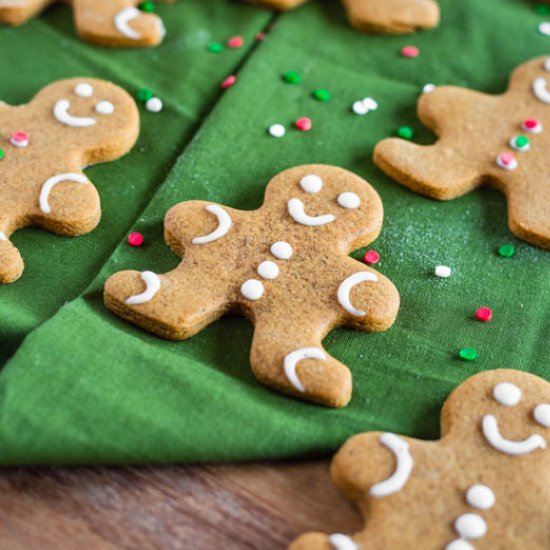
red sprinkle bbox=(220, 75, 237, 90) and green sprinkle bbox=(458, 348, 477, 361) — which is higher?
red sprinkle bbox=(220, 75, 237, 90)

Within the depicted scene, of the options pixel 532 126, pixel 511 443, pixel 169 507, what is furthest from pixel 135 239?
pixel 532 126

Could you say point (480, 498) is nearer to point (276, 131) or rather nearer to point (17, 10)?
point (276, 131)

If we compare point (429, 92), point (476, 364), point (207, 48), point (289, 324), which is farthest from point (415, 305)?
point (207, 48)

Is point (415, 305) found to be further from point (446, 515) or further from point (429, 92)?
point (429, 92)

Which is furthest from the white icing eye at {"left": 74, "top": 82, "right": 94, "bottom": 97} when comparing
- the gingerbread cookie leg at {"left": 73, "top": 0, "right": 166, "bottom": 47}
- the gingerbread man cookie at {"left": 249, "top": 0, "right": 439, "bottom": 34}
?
the gingerbread man cookie at {"left": 249, "top": 0, "right": 439, "bottom": 34}

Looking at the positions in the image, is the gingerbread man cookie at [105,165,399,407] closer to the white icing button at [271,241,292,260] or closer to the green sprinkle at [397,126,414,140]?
the white icing button at [271,241,292,260]
